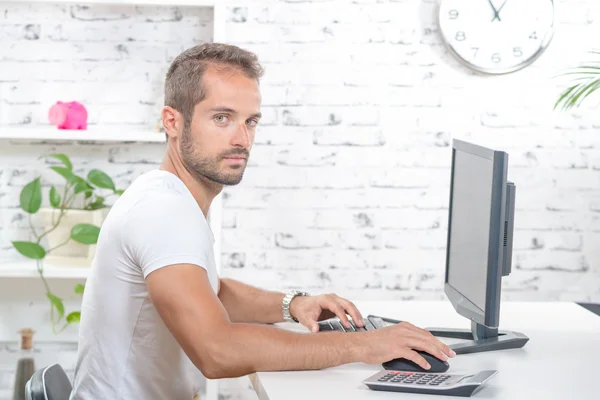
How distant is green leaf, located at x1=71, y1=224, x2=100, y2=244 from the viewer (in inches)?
126

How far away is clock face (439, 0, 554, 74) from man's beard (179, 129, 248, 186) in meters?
1.94

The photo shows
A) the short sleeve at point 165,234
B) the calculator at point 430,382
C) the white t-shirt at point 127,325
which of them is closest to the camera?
the calculator at point 430,382

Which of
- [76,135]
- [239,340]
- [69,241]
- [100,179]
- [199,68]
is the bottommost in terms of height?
[69,241]

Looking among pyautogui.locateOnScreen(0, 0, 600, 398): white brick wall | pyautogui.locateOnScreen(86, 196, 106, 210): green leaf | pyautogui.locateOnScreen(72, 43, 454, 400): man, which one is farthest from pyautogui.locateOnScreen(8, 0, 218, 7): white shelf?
pyautogui.locateOnScreen(72, 43, 454, 400): man

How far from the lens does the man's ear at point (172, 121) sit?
187 centimetres

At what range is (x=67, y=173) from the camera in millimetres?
3268

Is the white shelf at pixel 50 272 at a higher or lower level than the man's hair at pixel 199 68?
lower

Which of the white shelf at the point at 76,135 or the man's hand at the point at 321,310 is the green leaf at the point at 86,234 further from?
the man's hand at the point at 321,310

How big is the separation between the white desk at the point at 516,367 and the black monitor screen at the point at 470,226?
13cm

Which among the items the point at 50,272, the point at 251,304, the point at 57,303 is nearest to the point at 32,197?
the point at 50,272

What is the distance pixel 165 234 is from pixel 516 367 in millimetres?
724

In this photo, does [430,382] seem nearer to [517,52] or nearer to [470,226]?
[470,226]

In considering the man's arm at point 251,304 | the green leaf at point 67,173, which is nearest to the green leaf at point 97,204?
the green leaf at point 67,173

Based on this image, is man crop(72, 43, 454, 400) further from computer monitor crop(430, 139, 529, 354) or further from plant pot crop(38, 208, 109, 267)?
plant pot crop(38, 208, 109, 267)
